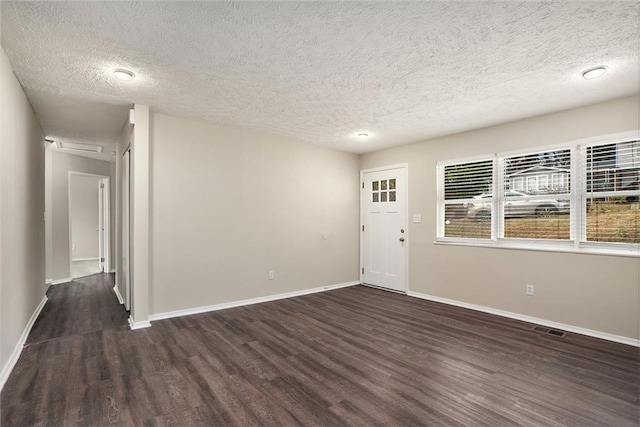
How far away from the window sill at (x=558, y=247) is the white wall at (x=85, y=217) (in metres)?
9.07

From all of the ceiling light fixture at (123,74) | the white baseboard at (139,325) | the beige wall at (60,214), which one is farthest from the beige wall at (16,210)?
the beige wall at (60,214)

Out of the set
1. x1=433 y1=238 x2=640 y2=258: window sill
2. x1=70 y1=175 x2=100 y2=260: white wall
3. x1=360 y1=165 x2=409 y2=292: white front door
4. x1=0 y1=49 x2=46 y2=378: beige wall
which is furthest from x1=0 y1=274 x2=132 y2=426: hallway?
x1=70 y1=175 x2=100 y2=260: white wall

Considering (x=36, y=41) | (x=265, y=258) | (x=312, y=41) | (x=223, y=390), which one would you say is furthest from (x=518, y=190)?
(x=36, y=41)

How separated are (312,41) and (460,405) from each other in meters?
2.72

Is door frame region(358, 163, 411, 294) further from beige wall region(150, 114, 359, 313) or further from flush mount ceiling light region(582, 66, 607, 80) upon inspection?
flush mount ceiling light region(582, 66, 607, 80)

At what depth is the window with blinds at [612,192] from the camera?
124 inches

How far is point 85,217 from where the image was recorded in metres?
8.48

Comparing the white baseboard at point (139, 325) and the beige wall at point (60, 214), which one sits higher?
the beige wall at point (60, 214)

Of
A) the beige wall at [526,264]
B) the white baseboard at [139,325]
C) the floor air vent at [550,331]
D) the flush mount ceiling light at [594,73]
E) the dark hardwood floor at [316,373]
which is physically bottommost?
the floor air vent at [550,331]

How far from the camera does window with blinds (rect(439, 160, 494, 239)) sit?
4270 millimetres

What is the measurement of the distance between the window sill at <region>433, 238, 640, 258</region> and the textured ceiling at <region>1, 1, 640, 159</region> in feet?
5.12

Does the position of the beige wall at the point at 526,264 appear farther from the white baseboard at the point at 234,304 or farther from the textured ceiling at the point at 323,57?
the white baseboard at the point at 234,304

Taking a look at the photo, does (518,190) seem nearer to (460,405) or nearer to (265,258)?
(460,405)

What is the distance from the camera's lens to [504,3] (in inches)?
71.2
